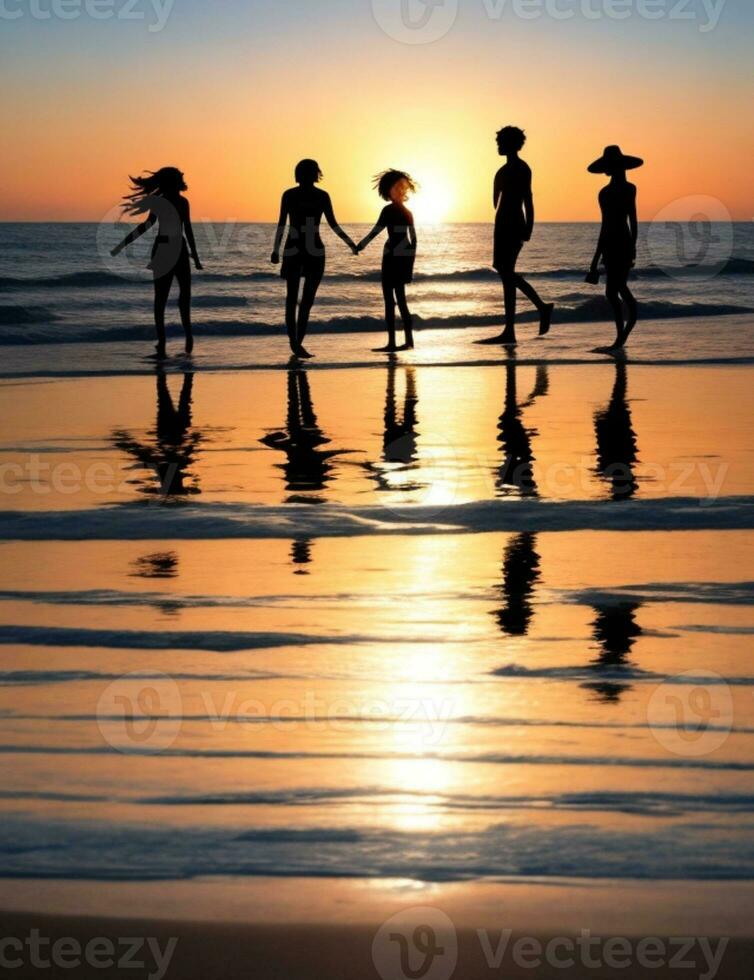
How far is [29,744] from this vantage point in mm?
4371

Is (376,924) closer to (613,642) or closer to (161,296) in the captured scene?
(613,642)

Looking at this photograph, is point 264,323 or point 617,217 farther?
point 264,323

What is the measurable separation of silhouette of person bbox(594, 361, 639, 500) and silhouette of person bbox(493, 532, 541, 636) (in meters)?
1.35

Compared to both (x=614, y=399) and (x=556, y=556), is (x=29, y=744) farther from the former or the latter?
(x=614, y=399)

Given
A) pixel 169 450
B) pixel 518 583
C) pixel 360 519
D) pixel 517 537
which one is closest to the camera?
pixel 518 583

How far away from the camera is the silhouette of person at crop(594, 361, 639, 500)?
29.4 feet

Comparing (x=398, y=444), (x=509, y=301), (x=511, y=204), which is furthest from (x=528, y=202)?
(x=398, y=444)

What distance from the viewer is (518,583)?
21.4ft

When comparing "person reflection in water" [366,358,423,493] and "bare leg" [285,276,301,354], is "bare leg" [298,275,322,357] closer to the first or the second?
"bare leg" [285,276,301,354]

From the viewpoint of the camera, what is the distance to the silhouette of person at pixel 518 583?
228 inches

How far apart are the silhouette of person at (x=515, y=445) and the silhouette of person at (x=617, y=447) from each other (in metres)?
0.46

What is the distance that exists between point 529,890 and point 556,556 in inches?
149

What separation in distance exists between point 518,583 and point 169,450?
4626mm

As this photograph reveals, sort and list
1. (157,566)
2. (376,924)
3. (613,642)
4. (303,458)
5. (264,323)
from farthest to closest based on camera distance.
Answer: (264,323) < (303,458) < (157,566) < (613,642) < (376,924)
